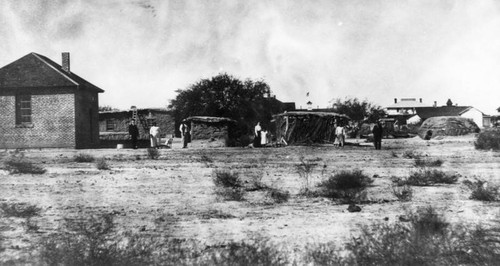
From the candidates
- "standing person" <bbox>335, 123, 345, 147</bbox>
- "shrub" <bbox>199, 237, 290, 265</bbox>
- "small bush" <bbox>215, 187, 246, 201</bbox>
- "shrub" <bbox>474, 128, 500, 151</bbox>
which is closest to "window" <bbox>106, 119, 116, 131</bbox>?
"standing person" <bbox>335, 123, 345, 147</bbox>

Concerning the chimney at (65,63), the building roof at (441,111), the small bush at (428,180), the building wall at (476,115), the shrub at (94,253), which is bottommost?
the shrub at (94,253)

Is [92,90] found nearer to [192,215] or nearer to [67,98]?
[67,98]

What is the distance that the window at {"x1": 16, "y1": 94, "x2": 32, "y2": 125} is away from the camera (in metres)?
30.2

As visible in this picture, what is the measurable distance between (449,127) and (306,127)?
47.2 ft

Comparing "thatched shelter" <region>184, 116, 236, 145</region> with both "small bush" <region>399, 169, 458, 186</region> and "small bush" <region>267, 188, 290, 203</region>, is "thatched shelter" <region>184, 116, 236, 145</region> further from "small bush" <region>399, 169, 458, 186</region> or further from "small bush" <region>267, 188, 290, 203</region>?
"small bush" <region>267, 188, 290, 203</region>

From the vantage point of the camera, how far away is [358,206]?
7789mm

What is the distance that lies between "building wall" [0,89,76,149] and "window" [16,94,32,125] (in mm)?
308

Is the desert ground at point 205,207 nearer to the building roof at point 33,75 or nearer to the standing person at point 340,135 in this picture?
the standing person at point 340,135

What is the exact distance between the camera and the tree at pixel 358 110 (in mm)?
63906

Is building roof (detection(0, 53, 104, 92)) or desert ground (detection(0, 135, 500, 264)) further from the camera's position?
building roof (detection(0, 53, 104, 92))

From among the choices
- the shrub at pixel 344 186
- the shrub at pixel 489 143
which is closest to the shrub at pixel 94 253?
the shrub at pixel 344 186

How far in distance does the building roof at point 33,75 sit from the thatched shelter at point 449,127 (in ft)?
89.9

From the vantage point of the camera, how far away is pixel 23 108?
30.3m

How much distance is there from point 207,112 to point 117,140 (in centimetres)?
1279
